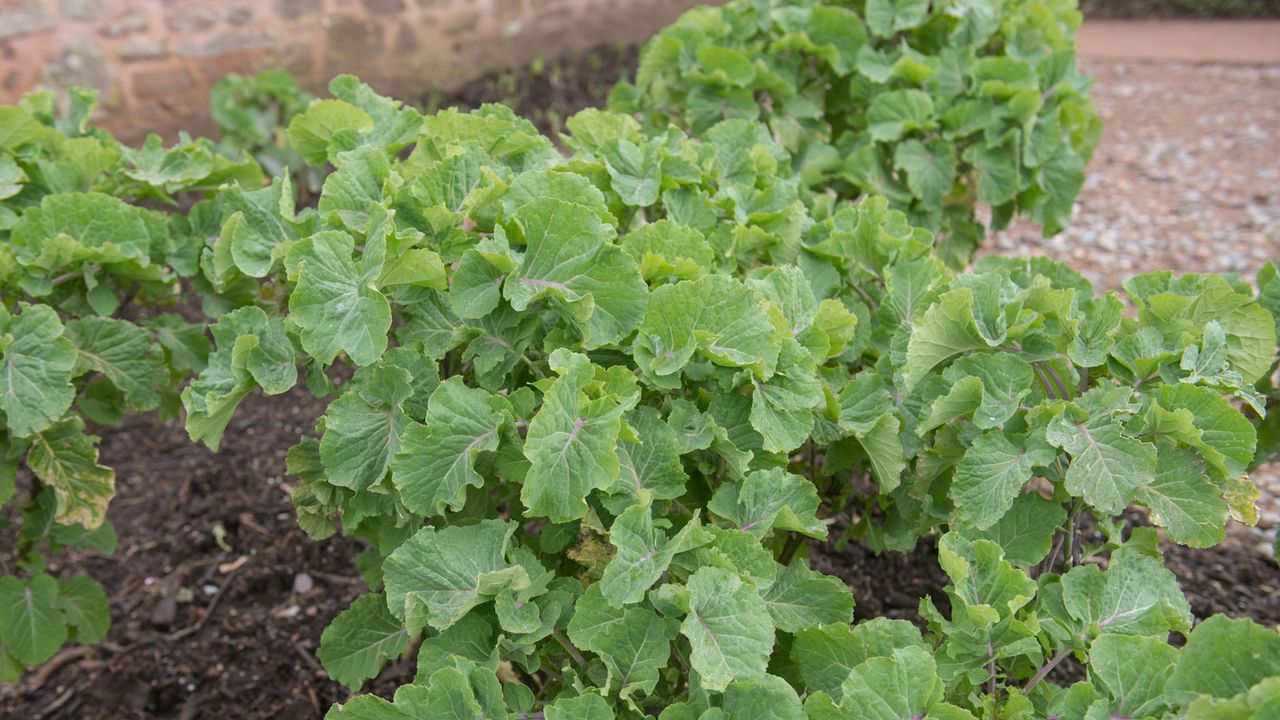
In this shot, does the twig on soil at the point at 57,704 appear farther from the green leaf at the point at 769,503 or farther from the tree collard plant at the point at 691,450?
the green leaf at the point at 769,503

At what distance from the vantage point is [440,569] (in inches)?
57.8

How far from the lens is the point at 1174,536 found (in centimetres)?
152

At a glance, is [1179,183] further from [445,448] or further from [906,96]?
[445,448]

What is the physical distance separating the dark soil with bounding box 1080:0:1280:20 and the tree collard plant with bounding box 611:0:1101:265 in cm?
612

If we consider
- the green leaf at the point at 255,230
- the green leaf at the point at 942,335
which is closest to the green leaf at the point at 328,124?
the green leaf at the point at 255,230

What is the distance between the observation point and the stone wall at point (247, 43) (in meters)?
→ 4.84

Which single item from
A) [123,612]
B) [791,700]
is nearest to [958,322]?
[791,700]

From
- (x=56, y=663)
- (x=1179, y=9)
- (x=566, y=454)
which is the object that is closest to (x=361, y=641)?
(x=566, y=454)

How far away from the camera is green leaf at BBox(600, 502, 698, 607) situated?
1.34m

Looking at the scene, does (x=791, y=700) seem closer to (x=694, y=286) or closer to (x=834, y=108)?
(x=694, y=286)

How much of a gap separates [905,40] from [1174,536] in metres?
1.88

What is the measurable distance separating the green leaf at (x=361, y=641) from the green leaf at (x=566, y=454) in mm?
504

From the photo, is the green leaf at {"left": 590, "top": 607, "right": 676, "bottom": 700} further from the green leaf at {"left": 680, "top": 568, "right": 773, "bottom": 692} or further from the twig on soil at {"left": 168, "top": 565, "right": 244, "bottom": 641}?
the twig on soil at {"left": 168, "top": 565, "right": 244, "bottom": 641}

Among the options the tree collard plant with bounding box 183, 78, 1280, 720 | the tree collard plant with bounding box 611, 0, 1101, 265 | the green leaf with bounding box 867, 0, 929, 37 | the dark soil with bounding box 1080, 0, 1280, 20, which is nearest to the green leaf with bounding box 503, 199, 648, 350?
the tree collard plant with bounding box 183, 78, 1280, 720
